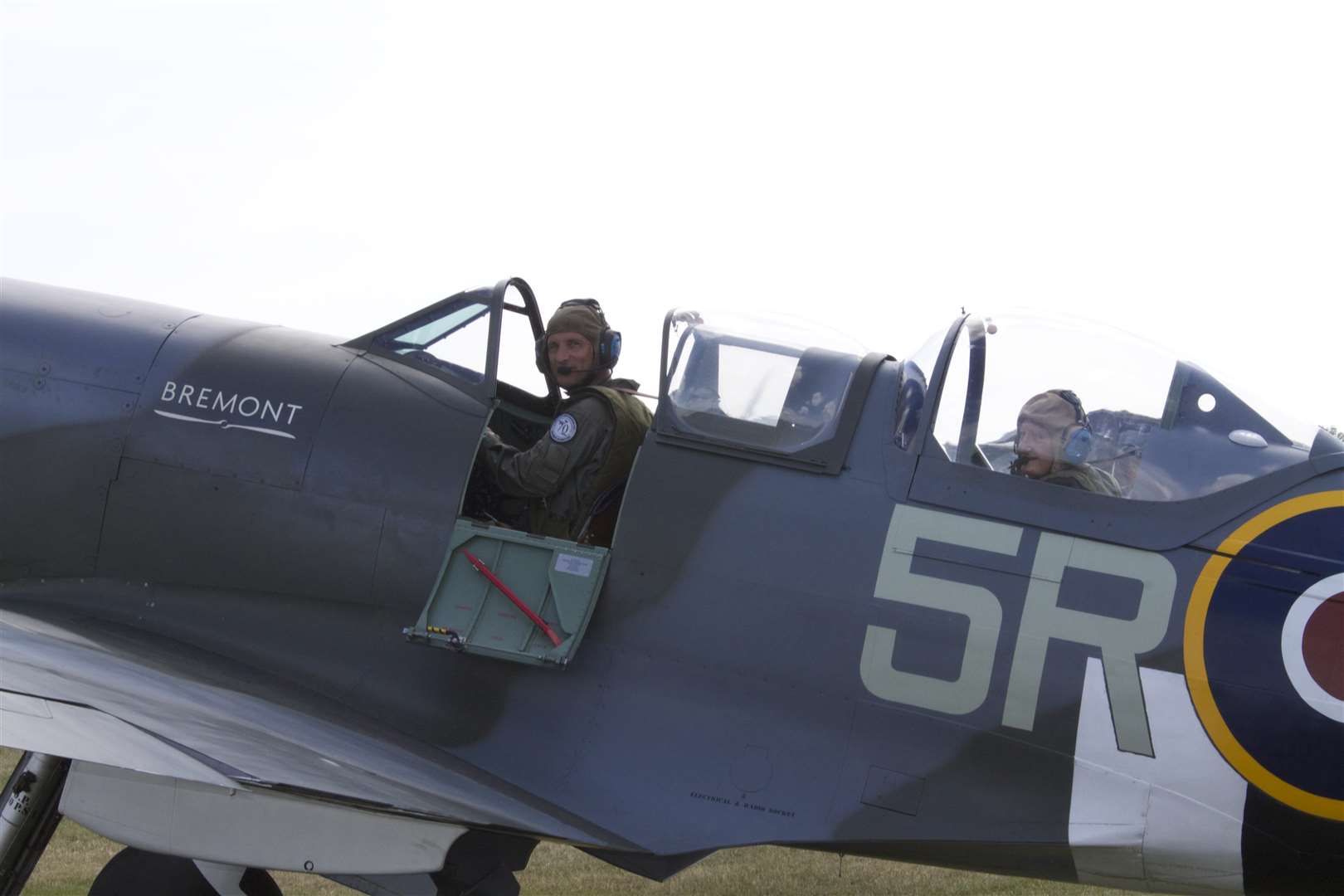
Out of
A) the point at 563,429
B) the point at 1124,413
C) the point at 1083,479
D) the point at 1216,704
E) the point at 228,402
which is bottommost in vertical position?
the point at 1216,704

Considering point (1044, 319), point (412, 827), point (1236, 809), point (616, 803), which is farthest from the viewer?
point (1044, 319)

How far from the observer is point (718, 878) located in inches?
278

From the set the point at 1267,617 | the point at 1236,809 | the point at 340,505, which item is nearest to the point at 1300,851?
the point at 1236,809

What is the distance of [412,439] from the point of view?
4973 millimetres

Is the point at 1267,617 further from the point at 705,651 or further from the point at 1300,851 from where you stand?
the point at 705,651

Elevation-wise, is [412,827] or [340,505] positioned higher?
[340,505]

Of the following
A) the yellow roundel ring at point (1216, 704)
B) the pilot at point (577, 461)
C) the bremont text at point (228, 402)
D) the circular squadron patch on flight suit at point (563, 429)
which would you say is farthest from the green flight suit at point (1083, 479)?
the bremont text at point (228, 402)

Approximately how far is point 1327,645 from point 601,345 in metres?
2.93

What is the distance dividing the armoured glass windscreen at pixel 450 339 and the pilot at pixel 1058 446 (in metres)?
2.14

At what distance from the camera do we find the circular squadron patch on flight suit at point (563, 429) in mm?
4914

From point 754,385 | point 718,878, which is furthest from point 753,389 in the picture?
point 718,878

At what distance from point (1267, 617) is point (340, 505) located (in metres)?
3.35

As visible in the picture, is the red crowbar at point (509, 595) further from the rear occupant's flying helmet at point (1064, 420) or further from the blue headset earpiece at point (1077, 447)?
the blue headset earpiece at point (1077, 447)

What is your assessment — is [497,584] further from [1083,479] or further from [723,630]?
[1083,479]
